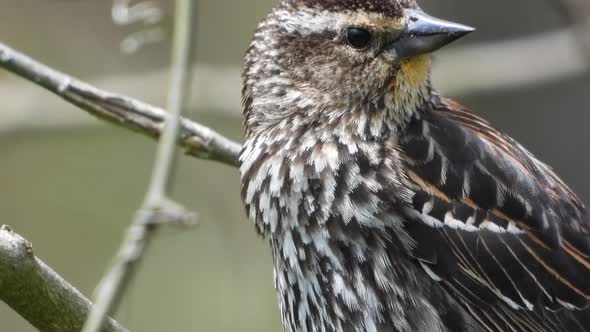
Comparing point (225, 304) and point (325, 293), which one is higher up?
point (225, 304)

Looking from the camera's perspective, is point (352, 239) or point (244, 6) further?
point (244, 6)

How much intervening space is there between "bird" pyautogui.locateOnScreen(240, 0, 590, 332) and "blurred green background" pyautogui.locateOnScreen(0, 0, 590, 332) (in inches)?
67.4

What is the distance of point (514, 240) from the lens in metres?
3.93

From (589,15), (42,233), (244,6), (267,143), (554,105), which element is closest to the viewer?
(267,143)

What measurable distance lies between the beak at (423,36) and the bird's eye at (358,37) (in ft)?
0.30

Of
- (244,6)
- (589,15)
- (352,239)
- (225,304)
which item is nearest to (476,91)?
(589,15)

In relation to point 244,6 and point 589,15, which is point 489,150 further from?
point 244,6

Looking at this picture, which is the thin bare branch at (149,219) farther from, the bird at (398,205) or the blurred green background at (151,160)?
the blurred green background at (151,160)

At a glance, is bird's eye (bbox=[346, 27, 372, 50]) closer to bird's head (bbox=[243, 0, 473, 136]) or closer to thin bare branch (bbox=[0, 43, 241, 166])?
bird's head (bbox=[243, 0, 473, 136])

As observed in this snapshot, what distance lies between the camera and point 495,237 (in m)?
3.92

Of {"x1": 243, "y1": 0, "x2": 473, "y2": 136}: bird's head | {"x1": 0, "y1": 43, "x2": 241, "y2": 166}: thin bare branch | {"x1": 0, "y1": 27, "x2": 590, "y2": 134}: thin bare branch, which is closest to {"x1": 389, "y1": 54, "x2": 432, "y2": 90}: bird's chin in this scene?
{"x1": 243, "y1": 0, "x2": 473, "y2": 136}: bird's head

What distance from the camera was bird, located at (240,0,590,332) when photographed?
12.6 feet

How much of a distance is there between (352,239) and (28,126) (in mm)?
2487

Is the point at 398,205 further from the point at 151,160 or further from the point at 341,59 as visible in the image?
the point at 151,160
